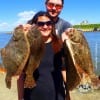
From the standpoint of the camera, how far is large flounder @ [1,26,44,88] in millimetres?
4520

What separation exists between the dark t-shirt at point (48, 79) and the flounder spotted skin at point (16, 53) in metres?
0.32

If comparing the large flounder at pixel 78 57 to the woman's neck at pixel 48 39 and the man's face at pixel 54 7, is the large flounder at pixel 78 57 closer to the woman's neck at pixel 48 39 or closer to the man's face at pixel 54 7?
the woman's neck at pixel 48 39

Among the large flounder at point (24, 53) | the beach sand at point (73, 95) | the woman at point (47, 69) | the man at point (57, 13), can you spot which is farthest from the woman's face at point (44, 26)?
the beach sand at point (73, 95)

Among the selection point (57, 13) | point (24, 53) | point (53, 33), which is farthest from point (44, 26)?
point (57, 13)

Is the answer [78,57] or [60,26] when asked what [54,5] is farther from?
[78,57]

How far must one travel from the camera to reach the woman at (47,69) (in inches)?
187

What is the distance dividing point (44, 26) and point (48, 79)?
0.65 meters

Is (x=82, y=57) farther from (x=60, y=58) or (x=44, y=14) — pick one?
(x=44, y=14)

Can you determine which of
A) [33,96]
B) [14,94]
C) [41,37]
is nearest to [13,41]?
[41,37]

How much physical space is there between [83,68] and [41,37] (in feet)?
2.06

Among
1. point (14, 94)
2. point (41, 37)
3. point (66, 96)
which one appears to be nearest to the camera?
point (41, 37)

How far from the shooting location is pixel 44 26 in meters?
4.69

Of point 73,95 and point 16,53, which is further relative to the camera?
point 73,95

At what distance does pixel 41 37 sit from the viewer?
4625mm
